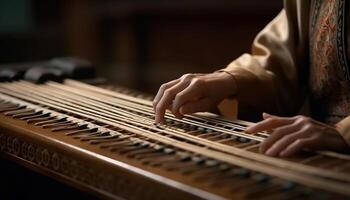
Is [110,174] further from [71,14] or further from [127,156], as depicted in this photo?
[71,14]

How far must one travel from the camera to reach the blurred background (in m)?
3.15

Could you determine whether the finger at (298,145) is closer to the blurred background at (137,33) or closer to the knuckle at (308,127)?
the knuckle at (308,127)

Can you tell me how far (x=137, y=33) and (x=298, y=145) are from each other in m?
2.96

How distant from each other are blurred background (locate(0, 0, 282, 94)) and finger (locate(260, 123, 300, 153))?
80.3 inches

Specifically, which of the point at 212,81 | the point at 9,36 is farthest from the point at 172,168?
the point at 9,36

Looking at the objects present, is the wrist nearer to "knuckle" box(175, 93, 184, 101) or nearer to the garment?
the garment

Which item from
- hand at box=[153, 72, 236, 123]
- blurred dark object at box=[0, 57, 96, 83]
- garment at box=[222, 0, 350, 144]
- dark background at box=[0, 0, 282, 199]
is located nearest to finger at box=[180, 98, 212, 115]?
hand at box=[153, 72, 236, 123]

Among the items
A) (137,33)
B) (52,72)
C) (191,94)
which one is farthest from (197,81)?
(137,33)

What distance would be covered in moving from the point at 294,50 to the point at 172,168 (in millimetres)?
757

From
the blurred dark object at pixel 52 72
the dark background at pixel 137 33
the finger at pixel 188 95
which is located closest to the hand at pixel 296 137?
the finger at pixel 188 95

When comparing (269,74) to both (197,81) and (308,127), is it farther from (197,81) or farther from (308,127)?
(308,127)

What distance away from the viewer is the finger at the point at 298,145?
815 millimetres

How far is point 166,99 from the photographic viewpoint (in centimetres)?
108

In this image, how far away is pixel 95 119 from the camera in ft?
3.46
